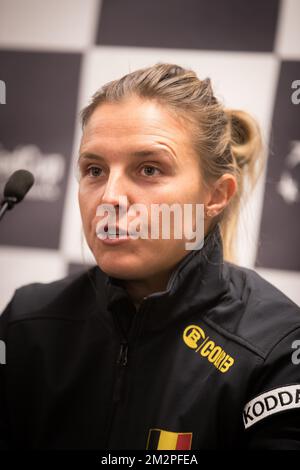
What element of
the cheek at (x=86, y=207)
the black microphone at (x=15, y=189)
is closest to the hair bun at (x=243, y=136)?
the cheek at (x=86, y=207)

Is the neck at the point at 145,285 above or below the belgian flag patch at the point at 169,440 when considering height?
above

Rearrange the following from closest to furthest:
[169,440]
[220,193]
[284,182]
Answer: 1. [169,440]
2. [220,193]
3. [284,182]

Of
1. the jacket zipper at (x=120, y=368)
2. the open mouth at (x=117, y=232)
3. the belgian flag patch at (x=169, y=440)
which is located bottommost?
the belgian flag patch at (x=169, y=440)

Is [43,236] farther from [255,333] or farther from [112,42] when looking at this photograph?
[255,333]

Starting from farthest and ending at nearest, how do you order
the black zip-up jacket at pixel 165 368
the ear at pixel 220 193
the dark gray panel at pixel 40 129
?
the dark gray panel at pixel 40 129 → the ear at pixel 220 193 → the black zip-up jacket at pixel 165 368

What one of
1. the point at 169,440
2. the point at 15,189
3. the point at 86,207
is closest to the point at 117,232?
the point at 86,207

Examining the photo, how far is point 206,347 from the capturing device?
89 cm

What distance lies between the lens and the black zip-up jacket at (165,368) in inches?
33.1

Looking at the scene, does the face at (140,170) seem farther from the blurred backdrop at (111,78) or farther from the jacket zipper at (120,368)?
the blurred backdrop at (111,78)

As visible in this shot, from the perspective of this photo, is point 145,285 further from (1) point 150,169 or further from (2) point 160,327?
(1) point 150,169

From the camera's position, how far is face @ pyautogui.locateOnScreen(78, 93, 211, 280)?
2.85 feet

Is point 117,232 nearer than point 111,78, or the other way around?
point 117,232

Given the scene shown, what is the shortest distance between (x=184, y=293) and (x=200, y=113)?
0.35 metres

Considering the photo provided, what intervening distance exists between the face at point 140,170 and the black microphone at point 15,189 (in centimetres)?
13
